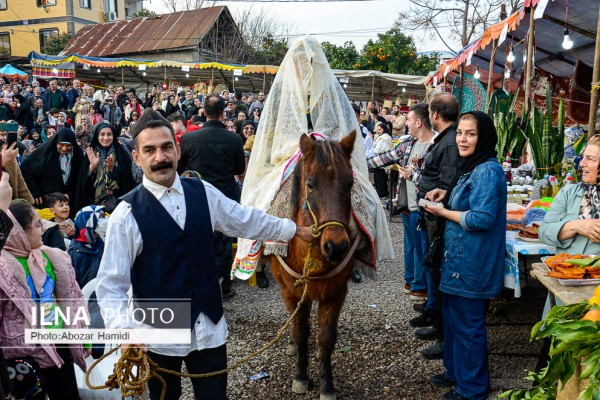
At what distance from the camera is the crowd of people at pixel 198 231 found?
229 centimetres

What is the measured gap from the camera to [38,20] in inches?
1524

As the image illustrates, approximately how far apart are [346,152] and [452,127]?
1.41 m

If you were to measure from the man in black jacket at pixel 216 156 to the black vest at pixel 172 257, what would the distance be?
121 inches

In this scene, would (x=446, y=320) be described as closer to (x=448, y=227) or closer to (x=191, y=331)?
(x=448, y=227)

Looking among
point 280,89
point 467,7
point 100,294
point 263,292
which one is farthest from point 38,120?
point 467,7

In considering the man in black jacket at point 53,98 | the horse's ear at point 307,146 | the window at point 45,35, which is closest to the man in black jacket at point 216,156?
the horse's ear at point 307,146

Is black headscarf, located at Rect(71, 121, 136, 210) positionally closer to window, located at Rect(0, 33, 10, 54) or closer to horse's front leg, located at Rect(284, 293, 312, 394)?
horse's front leg, located at Rect(284, 293, 312, 394)

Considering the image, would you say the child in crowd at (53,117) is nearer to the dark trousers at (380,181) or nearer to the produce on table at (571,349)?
the dark trousers at (380,181)

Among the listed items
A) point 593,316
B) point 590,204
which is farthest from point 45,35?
point 593,316

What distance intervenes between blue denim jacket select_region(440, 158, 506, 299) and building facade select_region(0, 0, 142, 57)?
41.7 metres

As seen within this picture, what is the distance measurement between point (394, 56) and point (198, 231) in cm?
2370

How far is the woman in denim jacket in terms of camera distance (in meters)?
3.18

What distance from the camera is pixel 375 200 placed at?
13.5ft

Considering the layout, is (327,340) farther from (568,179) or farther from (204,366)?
(568,179)
